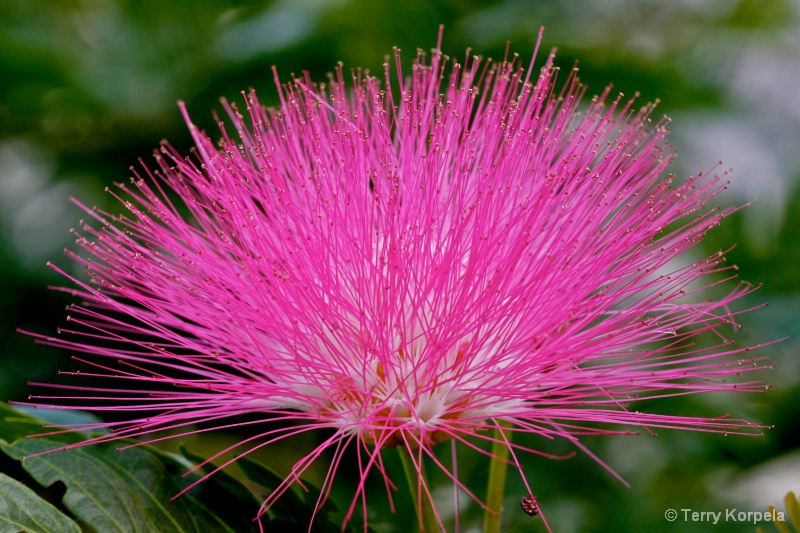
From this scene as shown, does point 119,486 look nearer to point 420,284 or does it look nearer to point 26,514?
point 26,514

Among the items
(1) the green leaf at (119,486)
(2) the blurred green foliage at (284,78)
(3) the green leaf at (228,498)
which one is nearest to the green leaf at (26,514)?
(1) the green leaf at (119,486)

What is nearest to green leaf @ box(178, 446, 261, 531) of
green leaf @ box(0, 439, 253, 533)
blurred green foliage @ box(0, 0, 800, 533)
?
green leaf @ box(0, 439, 253, 533)

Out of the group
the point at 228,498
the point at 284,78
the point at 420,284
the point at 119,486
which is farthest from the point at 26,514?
the point at 284,78

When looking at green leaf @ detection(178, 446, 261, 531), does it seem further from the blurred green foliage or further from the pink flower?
the blurred green foliage

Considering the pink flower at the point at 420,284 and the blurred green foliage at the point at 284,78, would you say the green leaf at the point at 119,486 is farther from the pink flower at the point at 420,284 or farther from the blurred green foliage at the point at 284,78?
the blurred green foliage at the point at 284,78

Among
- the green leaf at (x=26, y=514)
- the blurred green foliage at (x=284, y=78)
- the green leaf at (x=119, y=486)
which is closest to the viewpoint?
the green leaf at (x=26, y=514)
